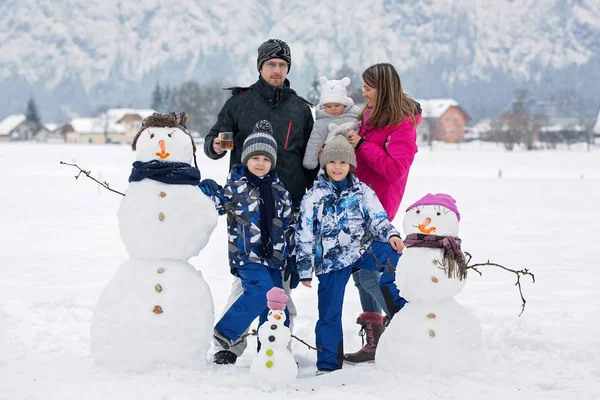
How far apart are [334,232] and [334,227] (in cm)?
3

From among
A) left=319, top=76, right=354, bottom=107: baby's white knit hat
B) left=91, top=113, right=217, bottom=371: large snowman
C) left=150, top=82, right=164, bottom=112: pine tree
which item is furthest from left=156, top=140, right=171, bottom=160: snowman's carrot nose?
left=150, top=82, right=164, bottom=112: pine tree

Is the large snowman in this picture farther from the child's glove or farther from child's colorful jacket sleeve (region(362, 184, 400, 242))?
child's colorful jacket sleeve (region(362, 184, 400, 242))

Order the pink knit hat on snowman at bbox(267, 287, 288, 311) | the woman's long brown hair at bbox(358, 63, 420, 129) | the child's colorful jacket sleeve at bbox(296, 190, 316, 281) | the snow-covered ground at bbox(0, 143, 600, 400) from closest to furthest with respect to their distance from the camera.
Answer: the snow-covered ground at bbox(0, 143, 600, 400), the pink knit hat on snowman at bbox(267, 287, 288, 311), the child's colorful jacket sleeve at bbox(296, 190, 316, 281), the woman's long brown hair at bbox(358, 63, 420, 129)

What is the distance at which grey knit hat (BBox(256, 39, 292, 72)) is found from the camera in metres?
4.95

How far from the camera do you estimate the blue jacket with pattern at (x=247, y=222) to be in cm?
455

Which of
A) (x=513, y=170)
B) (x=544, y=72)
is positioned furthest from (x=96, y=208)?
(x=544, y=72)

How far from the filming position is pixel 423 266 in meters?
4.20

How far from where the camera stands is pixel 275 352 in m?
4.05

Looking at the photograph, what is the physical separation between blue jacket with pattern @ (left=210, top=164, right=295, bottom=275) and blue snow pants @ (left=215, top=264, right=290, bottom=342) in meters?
0.06

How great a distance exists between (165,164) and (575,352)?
2.94 metres

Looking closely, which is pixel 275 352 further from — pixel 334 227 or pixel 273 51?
pixel 273 51

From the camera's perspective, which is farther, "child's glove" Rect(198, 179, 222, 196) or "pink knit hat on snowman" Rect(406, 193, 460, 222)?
"child's glove" Rect(198, 179, 222, 196)

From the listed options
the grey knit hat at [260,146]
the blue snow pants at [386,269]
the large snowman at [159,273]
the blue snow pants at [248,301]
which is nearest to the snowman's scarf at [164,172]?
the large snowman at [159,273]

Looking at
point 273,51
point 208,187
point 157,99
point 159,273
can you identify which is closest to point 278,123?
point 273,51
